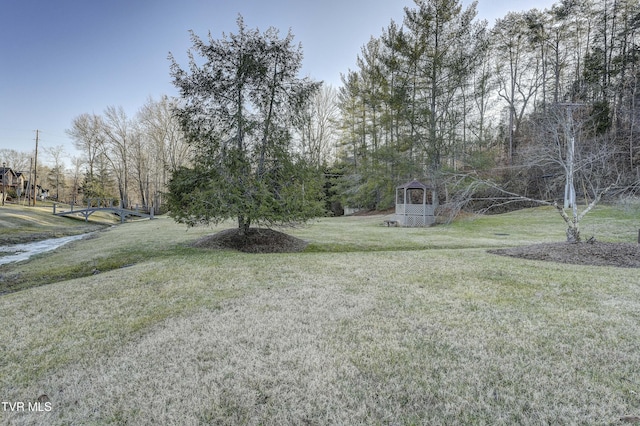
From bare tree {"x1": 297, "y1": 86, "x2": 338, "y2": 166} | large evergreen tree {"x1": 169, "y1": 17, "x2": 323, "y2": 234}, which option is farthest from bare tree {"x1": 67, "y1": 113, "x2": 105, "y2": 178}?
large evergreen tree {"x1": 169, "y1": 17, "x2": 323, "y2": 234}

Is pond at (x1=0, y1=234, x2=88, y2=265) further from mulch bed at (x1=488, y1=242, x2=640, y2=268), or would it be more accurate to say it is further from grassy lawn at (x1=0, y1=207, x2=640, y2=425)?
mulch bed at (x1=488, y1=242, x2=640, y2=268)

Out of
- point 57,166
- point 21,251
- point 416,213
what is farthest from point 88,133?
point 416,213

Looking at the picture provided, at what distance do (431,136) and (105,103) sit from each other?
3332cm

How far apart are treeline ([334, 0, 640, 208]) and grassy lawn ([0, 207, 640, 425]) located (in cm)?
1304

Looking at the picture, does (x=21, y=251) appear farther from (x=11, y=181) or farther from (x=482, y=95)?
(x=11, y=181)

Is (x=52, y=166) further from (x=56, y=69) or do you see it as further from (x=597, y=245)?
(x=597, y=245)

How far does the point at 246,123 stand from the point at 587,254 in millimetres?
9300

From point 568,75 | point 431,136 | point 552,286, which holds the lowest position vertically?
point 552,286

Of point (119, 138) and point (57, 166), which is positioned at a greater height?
point (119, 138)

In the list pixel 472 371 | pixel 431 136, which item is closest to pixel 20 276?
pixel 472 371

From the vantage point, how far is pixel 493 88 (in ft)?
69.5

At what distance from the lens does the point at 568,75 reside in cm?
2175

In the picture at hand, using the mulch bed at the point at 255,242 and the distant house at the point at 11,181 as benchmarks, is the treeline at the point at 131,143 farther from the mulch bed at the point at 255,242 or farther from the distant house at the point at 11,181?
the mulch bed at the point at 255,242

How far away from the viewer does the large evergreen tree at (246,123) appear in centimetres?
848
